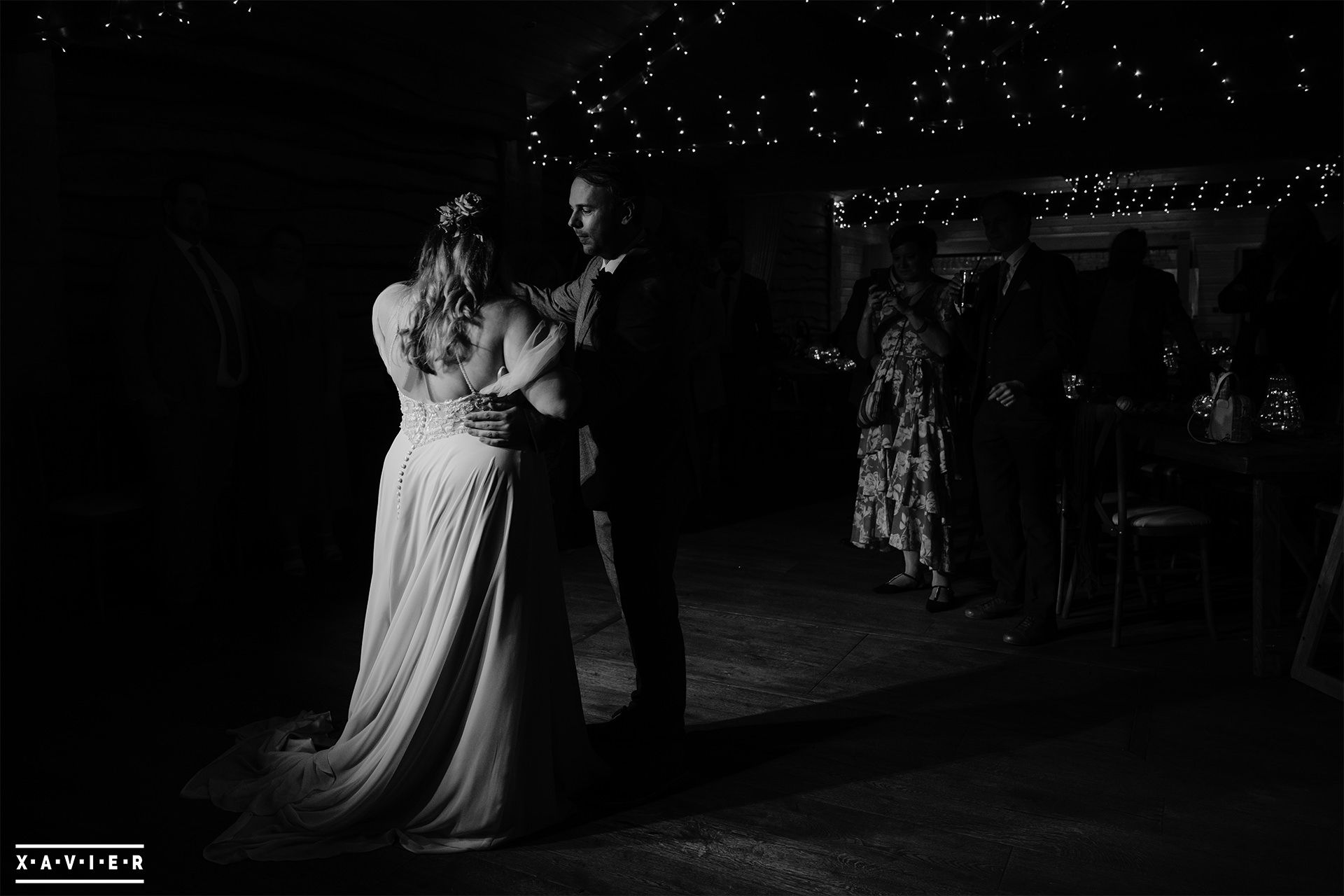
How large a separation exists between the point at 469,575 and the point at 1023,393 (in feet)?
8.13

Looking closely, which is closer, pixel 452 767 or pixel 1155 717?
pixel 452 767

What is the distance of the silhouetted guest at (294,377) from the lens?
5141 mm

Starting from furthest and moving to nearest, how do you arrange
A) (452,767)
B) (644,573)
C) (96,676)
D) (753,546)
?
(753,546) → (96,676) → (644,573) → (452,767)

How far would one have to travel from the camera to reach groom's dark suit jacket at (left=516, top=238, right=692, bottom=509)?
104 inches

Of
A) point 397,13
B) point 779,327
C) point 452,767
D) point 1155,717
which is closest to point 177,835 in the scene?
point 452,767

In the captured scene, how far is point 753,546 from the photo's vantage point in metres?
5.91

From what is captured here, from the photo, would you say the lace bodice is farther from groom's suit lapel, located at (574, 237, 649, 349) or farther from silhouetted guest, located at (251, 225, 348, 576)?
silhouetted guest, located at (251, 225, 348, 576)

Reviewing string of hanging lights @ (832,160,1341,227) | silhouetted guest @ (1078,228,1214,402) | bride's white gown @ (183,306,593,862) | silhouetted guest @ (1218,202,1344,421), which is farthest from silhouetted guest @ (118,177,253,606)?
string of hanging lights @ (832,160,1341,227)

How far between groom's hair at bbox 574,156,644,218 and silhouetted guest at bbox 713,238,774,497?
4.84m

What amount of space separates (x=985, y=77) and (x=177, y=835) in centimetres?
688

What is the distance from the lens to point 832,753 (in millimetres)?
3029

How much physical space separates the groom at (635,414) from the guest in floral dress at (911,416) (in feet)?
6.28

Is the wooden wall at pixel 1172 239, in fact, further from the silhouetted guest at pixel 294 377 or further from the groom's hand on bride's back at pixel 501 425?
the groom's hand on bride's back at pixel 501 425

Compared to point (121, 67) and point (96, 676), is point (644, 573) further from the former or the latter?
point (121, 67)
